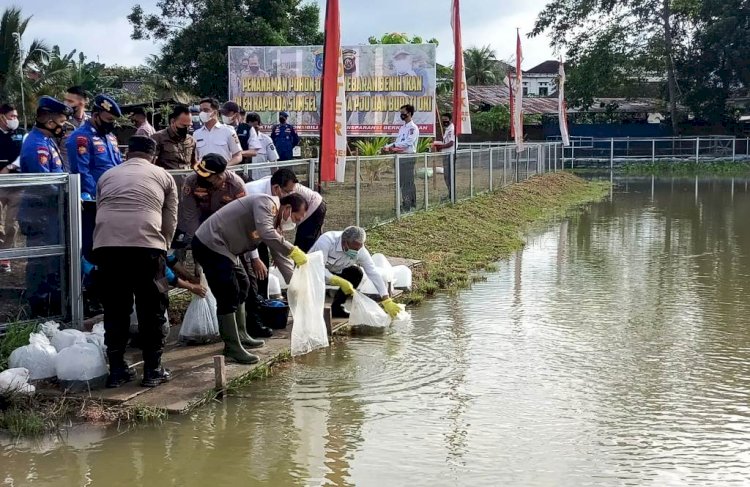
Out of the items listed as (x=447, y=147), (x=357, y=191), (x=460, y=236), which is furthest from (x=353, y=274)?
(x=447, y=147)

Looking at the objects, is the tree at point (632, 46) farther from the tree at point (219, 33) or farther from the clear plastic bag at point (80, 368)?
the clear plastic bag at point (80, 368)

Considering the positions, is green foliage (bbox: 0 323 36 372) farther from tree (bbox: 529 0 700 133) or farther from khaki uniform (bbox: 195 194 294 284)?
tree (bbox: 529 0 700 133)

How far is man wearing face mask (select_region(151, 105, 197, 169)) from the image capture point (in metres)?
8.38

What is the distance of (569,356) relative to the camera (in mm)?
7203

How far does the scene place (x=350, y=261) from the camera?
815cm

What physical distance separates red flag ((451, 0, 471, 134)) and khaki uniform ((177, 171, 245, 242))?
37.5 ft

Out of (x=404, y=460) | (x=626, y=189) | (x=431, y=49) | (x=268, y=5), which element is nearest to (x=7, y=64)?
(x=268, y=5)

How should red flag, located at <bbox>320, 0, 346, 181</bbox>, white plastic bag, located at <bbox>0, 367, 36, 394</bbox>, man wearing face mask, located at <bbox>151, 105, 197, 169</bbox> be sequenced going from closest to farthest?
white plastic bag, located at <bbox>0, 367, 36, 394</bbox> → man wearing face mask, located at <bbox>151, 105, 197, 169</bbox> → red flag, located at <bbox>320, 0, 346, 181</bbox>

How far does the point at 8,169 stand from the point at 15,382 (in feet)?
11.0

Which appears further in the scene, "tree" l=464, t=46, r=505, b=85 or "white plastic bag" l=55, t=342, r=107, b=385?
"tree" l=464, t=46, r=505, b=85

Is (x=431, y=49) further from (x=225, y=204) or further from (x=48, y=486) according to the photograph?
(x=48, y=486)

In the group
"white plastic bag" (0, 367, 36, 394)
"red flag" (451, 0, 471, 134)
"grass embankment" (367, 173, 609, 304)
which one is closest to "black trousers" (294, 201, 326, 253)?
"grass embankment" (367, 173, 609, 304)

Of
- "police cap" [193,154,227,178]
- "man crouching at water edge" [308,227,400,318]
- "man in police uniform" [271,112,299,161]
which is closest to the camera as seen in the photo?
"police cap" [193,154,227,178]

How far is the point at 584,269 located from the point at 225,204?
608 cm
